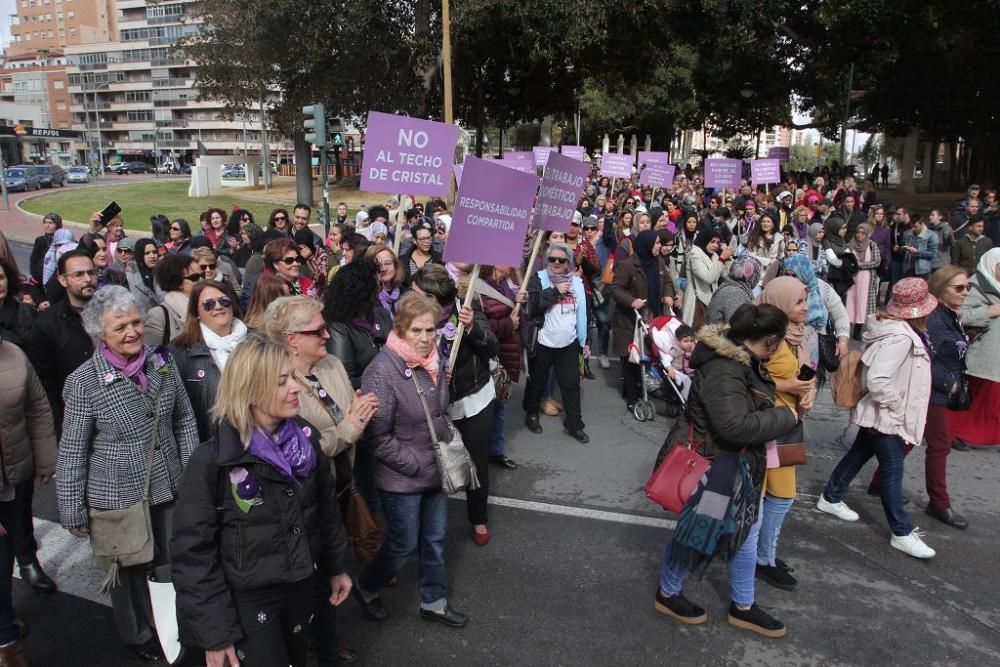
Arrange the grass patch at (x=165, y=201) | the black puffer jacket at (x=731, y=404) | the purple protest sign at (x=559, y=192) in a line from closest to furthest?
1. the black puffer jacket at (x=731, y=404)
2. the purple protest sign at (x=559, y=192)
3. the grass patch at (x=165, y=201)

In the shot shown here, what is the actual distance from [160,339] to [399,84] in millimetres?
18455

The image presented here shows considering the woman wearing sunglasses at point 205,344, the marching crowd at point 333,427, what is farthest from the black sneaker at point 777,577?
the woman wearing sunglasses at point 205,344

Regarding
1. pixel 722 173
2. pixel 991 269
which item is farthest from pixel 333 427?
pixel 722 173

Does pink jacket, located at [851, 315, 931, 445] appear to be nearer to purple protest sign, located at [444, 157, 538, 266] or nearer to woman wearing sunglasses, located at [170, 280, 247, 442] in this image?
purple protest sign, located at [444, 157, 538, 266]

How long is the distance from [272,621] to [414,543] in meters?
1.15

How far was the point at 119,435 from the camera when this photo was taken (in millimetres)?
3281

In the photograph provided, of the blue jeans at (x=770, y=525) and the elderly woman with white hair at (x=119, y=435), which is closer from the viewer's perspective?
the elderly woman with white hair at (x=119, y=435)

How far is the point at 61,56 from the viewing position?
116812 mm

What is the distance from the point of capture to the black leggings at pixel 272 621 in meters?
2.61

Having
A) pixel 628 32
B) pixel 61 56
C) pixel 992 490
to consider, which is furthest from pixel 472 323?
pixel 61 56

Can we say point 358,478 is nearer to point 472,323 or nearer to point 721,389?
point 472,323

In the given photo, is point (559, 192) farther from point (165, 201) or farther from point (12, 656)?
point (165, 201)

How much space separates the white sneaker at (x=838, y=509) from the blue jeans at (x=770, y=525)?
1070 mm

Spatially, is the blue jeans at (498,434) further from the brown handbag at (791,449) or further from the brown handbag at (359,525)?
the brown handbag at (359,525)
